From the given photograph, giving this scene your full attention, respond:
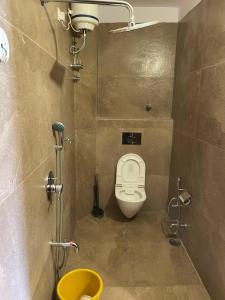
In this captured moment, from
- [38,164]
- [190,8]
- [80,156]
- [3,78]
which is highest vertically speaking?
[190,8]

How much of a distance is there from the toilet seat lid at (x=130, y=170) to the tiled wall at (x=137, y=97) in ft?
0.30

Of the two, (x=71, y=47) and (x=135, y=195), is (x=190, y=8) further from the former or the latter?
(x=135, y=195)

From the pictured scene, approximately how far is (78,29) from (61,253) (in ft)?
5.79

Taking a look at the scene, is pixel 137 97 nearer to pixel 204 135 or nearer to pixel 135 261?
pixel 204 135

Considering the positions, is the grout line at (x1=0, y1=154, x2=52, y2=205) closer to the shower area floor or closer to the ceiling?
the shower area floor

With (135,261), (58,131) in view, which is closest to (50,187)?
(58,131)

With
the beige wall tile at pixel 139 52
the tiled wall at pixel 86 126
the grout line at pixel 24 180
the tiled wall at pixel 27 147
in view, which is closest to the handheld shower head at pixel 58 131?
the tiled wall at pixel 27 147

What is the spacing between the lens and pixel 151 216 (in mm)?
2822

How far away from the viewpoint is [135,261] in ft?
6.70

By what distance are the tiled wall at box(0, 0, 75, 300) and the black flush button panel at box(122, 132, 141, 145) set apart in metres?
1.31

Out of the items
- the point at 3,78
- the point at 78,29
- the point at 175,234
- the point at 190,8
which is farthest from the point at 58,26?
the point at 175,234

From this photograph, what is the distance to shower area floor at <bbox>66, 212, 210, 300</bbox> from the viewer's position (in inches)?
67.7

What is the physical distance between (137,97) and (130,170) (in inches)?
34.4

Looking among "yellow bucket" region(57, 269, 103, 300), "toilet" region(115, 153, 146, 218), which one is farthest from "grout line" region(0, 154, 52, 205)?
"toilet" region(115, 153, 146, 218)
